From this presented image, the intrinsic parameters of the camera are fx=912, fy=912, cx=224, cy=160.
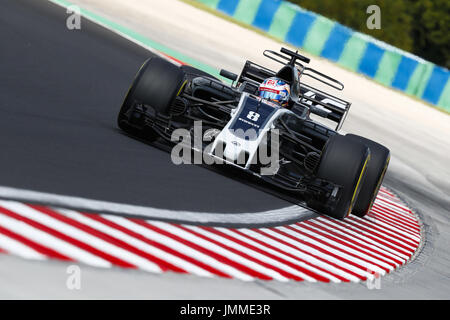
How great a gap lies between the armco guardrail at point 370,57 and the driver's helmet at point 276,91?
19645 mm

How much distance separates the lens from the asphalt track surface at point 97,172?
471 centimetres

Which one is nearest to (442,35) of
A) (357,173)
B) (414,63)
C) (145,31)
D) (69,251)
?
(414,63)

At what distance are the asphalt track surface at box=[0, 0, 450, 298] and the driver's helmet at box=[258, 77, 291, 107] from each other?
1214 mm

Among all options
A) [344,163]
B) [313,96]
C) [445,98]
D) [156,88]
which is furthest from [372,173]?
[445,98]

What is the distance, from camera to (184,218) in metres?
6.41

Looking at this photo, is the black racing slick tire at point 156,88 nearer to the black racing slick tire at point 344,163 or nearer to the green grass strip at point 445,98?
the black racing slick tire at point 344,163

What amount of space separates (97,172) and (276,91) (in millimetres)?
3090

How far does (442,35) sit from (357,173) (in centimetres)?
4810

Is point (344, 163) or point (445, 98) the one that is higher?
point (445, 98)

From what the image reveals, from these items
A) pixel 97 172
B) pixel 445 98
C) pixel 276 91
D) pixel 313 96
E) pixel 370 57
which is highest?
pixel 370 57

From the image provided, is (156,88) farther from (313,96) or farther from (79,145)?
(313,96)

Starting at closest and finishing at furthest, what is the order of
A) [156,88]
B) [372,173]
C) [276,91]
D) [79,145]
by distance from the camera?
[79,145], [156,88], [372,173], [276,91]

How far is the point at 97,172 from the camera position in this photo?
6719 mm
